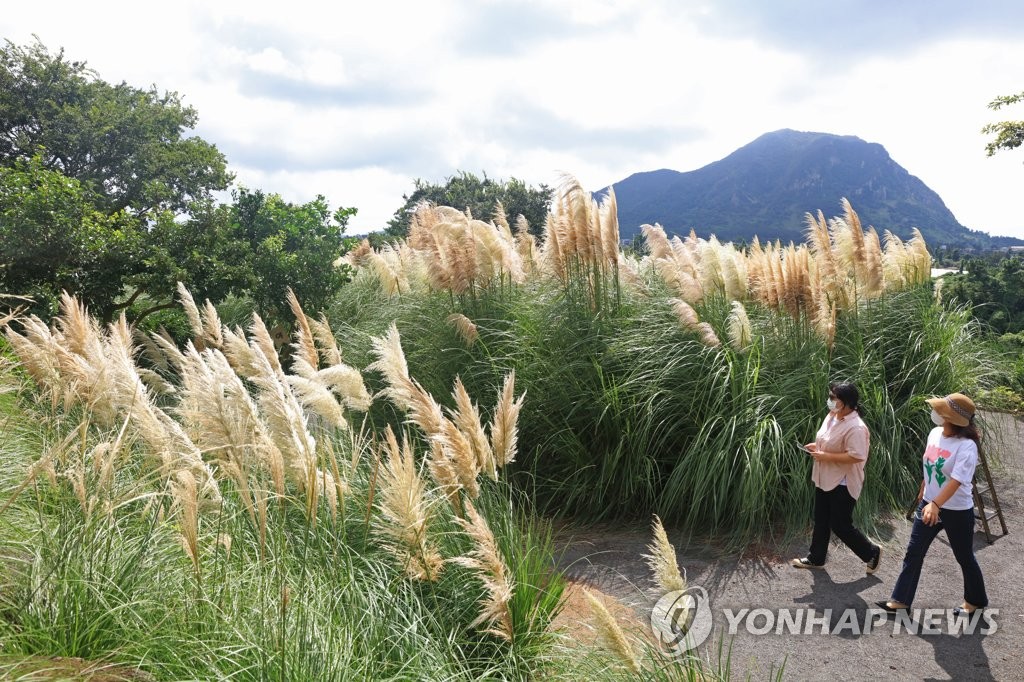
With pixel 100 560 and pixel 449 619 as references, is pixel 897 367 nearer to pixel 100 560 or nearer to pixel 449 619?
pixel 449 619

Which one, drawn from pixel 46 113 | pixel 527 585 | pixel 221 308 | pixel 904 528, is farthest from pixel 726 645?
pixel 46 113

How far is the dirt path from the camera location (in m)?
3.71

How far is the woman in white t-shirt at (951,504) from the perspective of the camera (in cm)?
416

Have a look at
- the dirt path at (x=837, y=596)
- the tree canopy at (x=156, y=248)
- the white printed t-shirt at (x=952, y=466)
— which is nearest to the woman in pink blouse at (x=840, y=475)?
the dirt path at (x=837, y=596)

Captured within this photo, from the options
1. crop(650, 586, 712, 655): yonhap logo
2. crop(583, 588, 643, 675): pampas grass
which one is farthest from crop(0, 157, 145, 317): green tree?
crop(583, 588, 643, 675): pampas grass

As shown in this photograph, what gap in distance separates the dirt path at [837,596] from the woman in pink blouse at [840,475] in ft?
0.65

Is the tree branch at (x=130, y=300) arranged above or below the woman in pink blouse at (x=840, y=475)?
above

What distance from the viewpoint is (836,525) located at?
472 cm

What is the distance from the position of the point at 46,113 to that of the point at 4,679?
32.3 meters

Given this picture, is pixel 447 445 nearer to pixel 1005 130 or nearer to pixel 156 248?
pixel 156 248

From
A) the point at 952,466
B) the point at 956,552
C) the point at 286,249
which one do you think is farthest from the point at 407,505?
the point at 286,249

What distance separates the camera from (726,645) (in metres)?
3.89

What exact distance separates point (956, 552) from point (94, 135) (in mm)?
31872

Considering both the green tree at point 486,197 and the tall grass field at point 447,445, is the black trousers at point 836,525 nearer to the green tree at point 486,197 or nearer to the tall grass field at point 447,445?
the tall grass field at point 447,445
